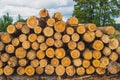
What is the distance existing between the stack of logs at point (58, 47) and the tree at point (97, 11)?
32.5 m

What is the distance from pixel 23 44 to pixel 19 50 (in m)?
0.21

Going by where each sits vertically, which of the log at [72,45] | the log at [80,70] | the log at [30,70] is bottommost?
the log at [80,70]

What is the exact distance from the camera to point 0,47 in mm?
11133

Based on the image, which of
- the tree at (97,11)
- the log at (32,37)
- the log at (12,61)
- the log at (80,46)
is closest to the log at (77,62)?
the log at (80,46)

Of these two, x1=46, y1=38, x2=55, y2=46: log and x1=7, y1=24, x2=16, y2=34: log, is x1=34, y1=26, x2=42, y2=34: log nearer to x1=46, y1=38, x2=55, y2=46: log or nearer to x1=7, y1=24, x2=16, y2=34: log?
x1=46, y1=38, x2=55, y2=46: log

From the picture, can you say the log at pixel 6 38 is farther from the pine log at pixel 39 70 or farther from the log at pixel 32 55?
the pine log at pixel 39 70

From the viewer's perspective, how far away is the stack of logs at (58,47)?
Result: 10805mm

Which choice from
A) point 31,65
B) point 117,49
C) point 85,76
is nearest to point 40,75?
point 31,65

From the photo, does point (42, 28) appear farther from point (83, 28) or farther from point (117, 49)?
point (117, 49)

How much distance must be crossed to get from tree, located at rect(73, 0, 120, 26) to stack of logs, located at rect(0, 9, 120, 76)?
32465mm

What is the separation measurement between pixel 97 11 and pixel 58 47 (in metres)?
33.7

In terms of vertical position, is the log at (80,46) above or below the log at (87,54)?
above

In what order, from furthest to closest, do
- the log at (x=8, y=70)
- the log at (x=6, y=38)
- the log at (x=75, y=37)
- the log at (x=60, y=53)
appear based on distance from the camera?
the log at (x=8, y=70), the log at (x=6, y=38), the log at (x=60, y=53), the log at (x=75, y=37)

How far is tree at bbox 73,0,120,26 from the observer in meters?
43.9
